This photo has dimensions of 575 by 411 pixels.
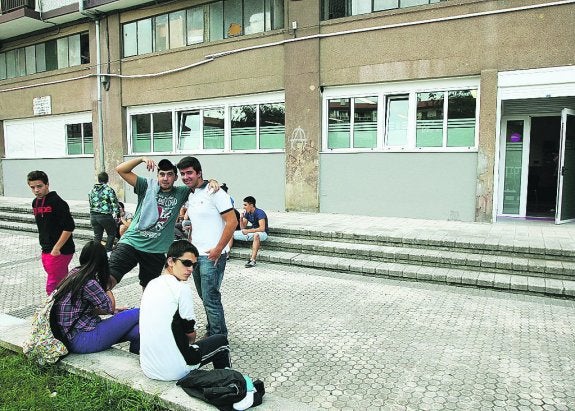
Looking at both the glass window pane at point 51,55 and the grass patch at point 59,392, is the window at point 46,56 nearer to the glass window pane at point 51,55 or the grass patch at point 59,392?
the glass window pane at point 51,55

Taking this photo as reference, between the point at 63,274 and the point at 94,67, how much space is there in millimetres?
12134

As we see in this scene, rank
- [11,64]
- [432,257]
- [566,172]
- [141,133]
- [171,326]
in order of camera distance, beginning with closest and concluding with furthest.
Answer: [171,326] < [432,257] < [566,172] < [141,133] < [11,64]

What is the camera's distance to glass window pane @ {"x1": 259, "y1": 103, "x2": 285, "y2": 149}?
12.1m

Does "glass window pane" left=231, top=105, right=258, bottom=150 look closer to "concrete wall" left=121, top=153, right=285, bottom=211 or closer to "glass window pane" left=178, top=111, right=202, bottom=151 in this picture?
"concrete wall" left=121, top=153, right=285, bottom=211

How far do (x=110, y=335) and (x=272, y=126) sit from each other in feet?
30.1

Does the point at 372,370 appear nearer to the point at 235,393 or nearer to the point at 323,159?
the point at 235,393

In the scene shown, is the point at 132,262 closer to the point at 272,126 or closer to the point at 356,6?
the point at 272,126

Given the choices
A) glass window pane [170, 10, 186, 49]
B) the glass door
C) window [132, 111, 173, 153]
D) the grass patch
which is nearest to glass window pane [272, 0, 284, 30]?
glass window pane [170, 10, 186, 49]

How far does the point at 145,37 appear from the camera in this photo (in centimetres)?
1430

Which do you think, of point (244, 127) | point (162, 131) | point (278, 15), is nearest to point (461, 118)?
point (278, 15)

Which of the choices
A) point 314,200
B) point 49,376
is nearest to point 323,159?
point 314,200

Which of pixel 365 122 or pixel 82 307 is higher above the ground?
pixel 365 122

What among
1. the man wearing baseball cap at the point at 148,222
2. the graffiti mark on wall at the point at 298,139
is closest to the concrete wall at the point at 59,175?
the graffiti mark on wall at the point at 298,139

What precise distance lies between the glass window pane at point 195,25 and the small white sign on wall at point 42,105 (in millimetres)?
6744
